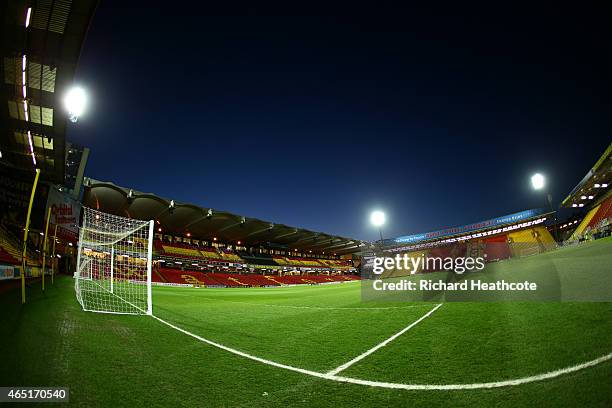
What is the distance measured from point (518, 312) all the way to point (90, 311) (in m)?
11.1

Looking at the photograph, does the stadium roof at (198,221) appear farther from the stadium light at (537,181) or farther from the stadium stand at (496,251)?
the stadium light at (537,181)

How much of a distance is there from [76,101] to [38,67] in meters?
2.21

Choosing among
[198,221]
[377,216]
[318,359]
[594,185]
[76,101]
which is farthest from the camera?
[198,221]

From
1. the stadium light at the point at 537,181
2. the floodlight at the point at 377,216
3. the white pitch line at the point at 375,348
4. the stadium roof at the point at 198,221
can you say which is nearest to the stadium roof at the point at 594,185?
the stadium light at the point at 537,181

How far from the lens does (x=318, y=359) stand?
3.90 metres

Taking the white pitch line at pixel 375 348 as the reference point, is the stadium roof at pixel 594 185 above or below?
above

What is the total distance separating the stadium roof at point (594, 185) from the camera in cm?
2886

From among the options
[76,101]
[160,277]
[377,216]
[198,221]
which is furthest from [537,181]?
[198,221]

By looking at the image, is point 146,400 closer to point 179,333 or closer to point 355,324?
point 179,333

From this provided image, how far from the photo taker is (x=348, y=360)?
380 centimetres

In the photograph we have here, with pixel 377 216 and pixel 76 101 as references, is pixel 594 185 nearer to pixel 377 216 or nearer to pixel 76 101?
pixel 377 216

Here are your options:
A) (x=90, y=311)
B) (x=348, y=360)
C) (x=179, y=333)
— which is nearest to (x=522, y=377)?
(x=348, y=360)

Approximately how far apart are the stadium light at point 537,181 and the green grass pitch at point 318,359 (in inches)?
990

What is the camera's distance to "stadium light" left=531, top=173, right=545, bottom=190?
2417 cm
